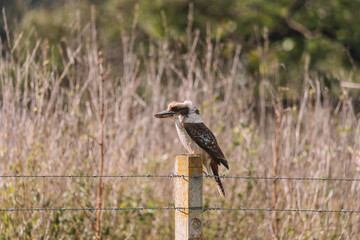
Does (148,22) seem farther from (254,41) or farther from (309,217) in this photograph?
(309,217)

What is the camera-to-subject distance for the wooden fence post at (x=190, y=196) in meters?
3.23

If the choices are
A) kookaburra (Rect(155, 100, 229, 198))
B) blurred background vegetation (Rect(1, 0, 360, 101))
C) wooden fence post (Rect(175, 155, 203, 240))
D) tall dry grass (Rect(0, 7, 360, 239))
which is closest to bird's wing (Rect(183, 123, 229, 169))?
kookaburra (Rect(155, 100, 229, 198))

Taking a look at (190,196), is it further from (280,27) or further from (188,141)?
(280,27)

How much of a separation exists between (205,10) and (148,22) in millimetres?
943

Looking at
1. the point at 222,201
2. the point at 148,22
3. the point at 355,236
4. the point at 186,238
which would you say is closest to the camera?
the point at 186,238

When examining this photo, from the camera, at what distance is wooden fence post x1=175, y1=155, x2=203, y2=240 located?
10.6ft

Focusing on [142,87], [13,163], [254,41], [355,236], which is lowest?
[355,236]

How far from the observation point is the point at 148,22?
28.8ft

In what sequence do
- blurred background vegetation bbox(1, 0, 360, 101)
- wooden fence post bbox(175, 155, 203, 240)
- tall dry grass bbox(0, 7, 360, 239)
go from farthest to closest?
blurred background vegetation bbox(1, 0, 360, 101) → tall dry grass bbox(0, 7, 360, 239) → wooden fence post bbox(175, 155, 203, 240)

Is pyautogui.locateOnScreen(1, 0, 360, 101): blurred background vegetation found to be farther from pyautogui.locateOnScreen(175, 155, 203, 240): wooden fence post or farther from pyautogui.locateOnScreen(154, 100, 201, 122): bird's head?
pyautogui.locateOnScreen(175, 155, 203, 240): wooden fence post

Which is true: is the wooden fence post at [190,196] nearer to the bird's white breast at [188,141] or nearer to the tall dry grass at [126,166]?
the bird's white breast at [188,141]

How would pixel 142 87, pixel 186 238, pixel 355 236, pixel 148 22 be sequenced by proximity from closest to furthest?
pixel 186 238
pixel 355 236
pixel 148 22
pixel 142 87

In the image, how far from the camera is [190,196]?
127 inches

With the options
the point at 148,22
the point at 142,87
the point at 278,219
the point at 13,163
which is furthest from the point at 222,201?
the point at 142,87
